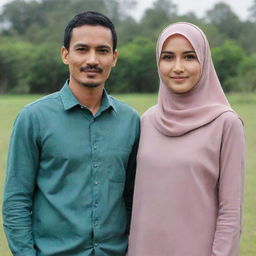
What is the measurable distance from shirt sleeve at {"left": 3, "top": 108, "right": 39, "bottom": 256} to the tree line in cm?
2848

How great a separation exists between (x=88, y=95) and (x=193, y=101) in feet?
1.45

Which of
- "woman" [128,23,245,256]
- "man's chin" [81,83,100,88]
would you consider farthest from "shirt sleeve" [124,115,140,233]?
"man's chin" [81,83,100,88]

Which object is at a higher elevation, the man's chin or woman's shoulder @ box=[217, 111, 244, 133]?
the man's chin

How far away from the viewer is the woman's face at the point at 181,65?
2.30 meters

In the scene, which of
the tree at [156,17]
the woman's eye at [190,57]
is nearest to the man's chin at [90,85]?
the woman's eye at [190,57]

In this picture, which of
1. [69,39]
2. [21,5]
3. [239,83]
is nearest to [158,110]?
[69,39]

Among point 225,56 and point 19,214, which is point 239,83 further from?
point 19,214

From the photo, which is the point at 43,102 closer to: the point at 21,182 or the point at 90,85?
the point at 90,85

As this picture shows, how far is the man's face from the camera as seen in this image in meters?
2.25

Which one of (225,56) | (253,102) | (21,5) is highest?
(21,5)

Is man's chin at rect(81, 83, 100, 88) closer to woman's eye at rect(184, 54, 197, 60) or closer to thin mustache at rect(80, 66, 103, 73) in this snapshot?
thin mustache at rect(80, 66, 103, 73)

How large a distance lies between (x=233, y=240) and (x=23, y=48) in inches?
1592

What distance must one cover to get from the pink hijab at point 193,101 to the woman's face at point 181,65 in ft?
0.07

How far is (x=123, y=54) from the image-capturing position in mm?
40812
